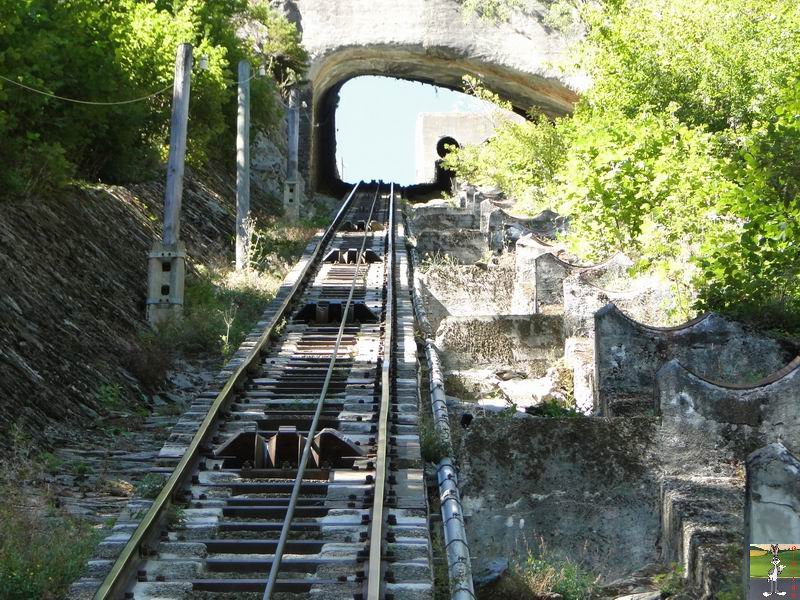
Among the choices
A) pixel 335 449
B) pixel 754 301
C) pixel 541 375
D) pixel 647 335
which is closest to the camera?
pixel 335 449

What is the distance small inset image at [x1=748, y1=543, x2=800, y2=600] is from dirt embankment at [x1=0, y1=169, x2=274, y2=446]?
6.48 metres

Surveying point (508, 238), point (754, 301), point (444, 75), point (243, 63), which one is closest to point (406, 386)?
point (754, 301)

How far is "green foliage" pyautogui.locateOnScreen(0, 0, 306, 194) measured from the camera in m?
15.3

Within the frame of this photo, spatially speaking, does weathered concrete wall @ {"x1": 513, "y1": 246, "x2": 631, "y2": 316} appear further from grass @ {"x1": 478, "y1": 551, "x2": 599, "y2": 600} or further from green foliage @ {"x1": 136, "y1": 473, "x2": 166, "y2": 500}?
grass @ {"x1": 478, "y1": 551, "x2": 599, "y2": 600}

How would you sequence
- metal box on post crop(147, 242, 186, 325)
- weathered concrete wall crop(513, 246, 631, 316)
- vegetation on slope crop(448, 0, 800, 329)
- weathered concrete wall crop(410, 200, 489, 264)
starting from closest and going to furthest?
1. vegetation on slope crop(448, 0, 800, 329)
2. metal box on post crop(147, 242, 186, 325)
3. weathered concrete wall crop(513, 246, 631, 316)
4. weathered concrete wall crop(410, 200, 489, 264)

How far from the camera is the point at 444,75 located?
1911 inches

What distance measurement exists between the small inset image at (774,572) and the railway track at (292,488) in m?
1.94

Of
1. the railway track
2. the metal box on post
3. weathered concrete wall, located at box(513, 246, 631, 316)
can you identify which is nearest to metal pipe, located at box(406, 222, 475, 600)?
the railway track

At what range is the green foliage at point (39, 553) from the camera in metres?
6.88

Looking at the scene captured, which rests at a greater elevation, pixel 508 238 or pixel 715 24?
pixel 715 24

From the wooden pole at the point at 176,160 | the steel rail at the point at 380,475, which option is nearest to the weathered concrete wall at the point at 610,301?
the steel rail at the point at 380,475

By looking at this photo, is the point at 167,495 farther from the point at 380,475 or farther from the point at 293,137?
the point at 293,137

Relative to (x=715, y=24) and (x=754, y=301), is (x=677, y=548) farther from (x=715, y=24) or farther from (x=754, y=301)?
(x=715, y=24)

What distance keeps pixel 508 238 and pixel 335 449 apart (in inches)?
523
